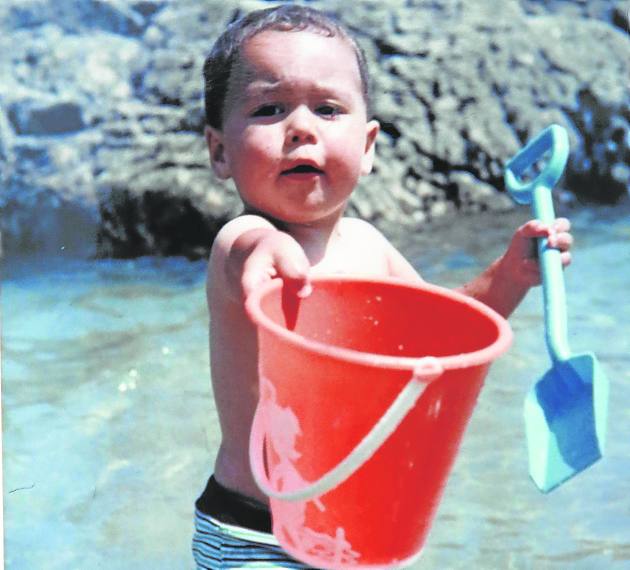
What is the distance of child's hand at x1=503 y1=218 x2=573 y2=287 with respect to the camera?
196 cm

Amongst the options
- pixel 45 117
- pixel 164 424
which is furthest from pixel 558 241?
pixel 45 117

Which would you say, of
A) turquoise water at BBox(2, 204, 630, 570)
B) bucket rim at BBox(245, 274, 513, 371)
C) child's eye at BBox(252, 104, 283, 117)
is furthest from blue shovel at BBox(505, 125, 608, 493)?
turquoise water at BBox(2, 204, 630, 570)

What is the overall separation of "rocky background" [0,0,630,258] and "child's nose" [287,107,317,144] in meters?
3.10

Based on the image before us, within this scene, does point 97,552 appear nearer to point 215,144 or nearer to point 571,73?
point 215,144

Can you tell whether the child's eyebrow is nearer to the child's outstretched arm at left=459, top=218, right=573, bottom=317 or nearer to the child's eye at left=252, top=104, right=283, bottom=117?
the child's eye at left=252, top=104, right=283, bottom=117

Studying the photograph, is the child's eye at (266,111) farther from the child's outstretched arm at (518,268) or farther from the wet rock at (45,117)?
the wet rock at (45,117)

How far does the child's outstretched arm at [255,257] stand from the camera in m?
1.60

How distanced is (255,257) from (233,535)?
591 mm

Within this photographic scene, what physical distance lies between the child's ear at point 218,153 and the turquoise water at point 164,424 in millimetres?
1169

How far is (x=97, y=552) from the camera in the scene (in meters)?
2.89

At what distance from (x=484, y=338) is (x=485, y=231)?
375 centimetres

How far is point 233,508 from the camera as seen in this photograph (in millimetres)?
2004

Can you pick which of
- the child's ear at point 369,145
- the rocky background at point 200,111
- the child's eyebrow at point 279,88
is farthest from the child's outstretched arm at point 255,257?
the rocky background at point 200,111

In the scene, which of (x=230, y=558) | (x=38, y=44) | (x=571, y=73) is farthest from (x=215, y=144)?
(x=571, y=73)
